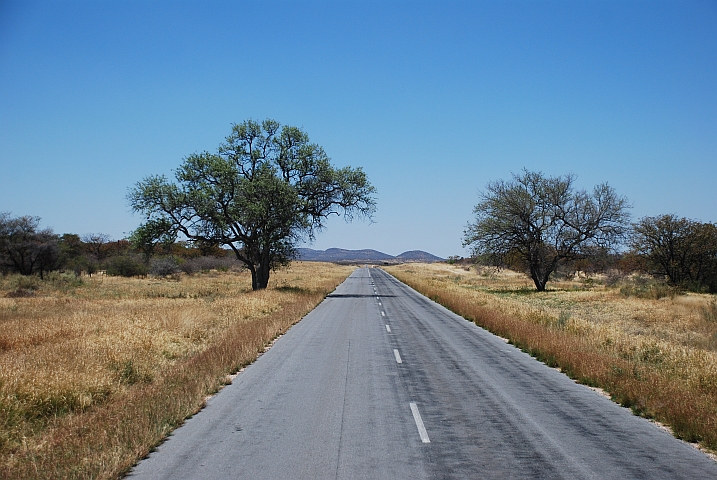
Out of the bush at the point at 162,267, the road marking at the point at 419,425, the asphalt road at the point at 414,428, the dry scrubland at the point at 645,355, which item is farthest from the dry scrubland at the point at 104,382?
the bush at the point at 162,267

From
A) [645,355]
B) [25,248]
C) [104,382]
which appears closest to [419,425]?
[104,382]

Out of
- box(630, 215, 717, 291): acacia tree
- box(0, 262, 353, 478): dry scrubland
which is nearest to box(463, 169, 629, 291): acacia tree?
box(630, 215, 717, 291): acacia tree

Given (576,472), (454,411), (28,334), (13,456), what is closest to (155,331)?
(28,334)

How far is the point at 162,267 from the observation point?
6222 centimetres

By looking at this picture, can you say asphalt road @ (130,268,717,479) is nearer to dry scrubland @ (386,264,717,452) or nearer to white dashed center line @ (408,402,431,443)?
white dashed center line @ (408,402,431,443)

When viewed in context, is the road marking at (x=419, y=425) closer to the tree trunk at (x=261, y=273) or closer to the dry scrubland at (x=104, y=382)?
the dry scrubland at (x=104, y=382)

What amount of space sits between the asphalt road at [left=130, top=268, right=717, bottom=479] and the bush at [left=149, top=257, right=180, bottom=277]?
55100 mm

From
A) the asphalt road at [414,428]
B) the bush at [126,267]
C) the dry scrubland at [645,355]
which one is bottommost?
the asphalt road at [414,428]

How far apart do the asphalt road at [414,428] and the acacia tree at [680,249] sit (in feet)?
118

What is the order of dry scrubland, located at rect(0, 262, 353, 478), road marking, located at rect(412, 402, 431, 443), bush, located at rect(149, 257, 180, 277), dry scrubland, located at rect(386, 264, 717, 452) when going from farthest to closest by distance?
bush, located at rect(149, 257, 180, 277)
dry scrubland, located at rect(386, 264, 717, 452)
road marking, located at rect(412, 402, 431, 443)
dry scrubland, located at rect(0, 262, 353, 478)

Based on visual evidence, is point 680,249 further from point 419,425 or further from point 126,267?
point 126,267

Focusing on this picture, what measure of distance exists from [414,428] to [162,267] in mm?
61093

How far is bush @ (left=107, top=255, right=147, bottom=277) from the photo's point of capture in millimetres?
60500

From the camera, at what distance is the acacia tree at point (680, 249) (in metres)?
39.3
